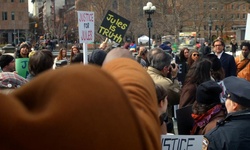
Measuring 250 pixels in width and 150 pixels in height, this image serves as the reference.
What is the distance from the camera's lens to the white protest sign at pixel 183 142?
10.4 feet

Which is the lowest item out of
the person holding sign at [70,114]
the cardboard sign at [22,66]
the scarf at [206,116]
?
the scarf at [206,116]

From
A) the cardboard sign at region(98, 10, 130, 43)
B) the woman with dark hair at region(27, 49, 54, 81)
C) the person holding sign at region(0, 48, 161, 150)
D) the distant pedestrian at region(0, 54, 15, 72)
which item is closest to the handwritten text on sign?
the cardboard sign at region(98, 10, 130, 43)

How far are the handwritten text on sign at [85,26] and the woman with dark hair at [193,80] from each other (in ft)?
14.0

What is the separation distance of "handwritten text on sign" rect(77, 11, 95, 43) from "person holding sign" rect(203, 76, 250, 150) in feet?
20.9

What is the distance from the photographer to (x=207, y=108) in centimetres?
369

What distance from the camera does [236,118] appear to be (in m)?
2.92

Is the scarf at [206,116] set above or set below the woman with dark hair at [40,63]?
below

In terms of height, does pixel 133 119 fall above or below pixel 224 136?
above

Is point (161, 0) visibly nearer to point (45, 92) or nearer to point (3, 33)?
point (3, 33)

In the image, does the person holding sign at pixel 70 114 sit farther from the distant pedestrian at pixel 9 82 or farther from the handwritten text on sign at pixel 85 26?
the handwritten text on sign at pixel 85 26

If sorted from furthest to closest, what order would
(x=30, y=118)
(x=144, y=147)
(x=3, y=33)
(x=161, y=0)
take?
(x=3, y=33)
(x=161, y=0)
(x=144, y=147)
(x=30, y=118)

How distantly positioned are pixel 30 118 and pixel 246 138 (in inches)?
86.3

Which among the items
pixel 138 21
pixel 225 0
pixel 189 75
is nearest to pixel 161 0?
pixel 138 21

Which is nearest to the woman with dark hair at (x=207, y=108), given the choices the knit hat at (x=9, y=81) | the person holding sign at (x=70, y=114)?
the knit hat at (x=9, y=81)
